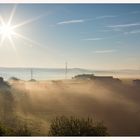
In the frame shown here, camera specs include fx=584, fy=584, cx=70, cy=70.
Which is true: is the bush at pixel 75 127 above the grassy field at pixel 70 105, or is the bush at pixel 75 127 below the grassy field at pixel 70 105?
below

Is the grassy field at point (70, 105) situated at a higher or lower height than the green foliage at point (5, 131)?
higher

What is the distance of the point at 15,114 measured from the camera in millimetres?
4219

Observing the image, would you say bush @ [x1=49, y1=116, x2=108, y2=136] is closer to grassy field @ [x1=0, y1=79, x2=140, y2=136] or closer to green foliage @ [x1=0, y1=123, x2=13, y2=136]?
grassy field @ [x1=0, y1=79, x2=140, y2=136]

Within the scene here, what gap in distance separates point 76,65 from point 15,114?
57 cm

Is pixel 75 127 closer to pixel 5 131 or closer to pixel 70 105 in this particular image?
pixel 70 105

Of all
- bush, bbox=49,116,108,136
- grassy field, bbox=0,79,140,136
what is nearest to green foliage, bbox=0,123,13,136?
grassy field, bbox=0,79,140,136

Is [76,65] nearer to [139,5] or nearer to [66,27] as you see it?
[66,27]

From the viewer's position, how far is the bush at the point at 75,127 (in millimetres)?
4145

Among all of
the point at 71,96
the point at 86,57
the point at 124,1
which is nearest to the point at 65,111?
the point at 71,96

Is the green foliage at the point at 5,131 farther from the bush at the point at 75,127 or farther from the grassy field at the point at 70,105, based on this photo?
the bush at the point at 75,127

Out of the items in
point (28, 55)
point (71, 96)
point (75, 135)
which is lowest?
point (75, 135)

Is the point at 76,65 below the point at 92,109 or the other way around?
the other way around

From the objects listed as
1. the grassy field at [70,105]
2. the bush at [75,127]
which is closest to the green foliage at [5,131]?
the grassy field at [70,105]

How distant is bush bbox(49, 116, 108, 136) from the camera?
4.14 metres
